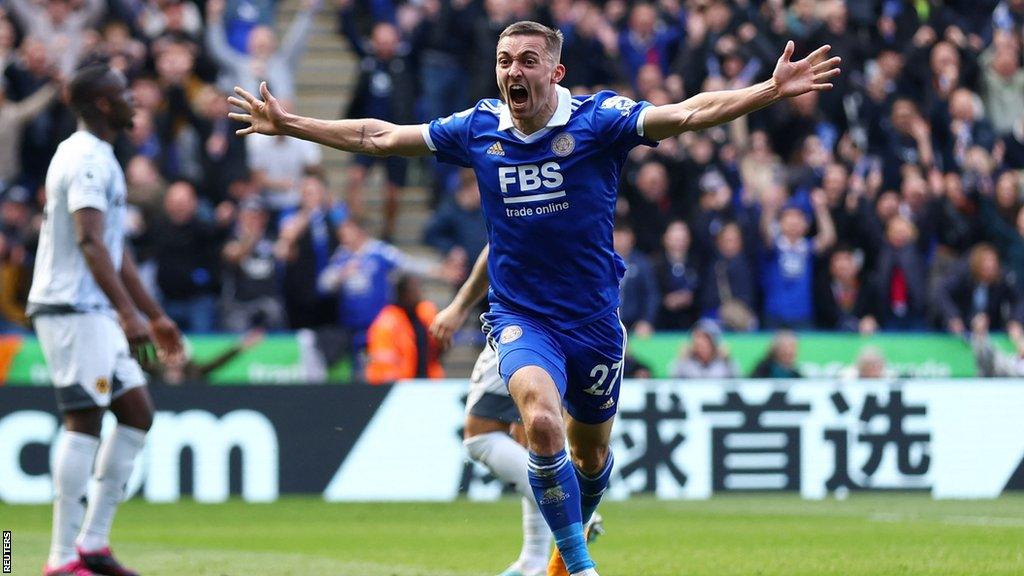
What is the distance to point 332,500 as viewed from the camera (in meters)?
15.0

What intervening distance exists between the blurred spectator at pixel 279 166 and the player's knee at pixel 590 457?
1014 cm

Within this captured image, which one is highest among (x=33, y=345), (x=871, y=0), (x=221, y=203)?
(x=871, y=0)

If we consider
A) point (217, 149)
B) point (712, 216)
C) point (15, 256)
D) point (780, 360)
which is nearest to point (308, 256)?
point (217, 149)

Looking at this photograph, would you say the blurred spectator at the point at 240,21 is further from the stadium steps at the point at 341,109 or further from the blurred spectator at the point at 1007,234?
the blurred spectator at the point at 1007,234

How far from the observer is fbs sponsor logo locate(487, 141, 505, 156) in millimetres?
7863

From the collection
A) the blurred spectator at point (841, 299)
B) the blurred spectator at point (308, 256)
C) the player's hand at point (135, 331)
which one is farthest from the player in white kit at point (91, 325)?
the blurred spectator at point (841, 299)

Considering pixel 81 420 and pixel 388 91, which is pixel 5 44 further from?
pixel 81 420

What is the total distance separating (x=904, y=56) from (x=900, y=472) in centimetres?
768

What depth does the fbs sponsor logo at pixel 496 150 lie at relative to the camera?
310 inches

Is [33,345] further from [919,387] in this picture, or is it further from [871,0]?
[871,0]

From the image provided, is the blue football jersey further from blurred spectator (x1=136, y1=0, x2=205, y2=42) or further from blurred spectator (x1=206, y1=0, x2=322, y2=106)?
blurred spectator (x1=136, y1=0, x2=205, y2=42)

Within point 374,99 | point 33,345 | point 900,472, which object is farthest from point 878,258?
point 33,345

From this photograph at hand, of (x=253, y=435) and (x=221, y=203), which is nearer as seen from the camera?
(x=253, y=435)

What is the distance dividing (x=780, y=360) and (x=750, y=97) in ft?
32.5
